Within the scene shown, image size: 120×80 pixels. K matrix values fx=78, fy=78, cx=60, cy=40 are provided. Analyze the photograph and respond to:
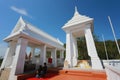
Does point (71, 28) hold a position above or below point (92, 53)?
above

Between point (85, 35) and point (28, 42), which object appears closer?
point (85, 35)

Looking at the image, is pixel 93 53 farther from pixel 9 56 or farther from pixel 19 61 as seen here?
pixel 9 56

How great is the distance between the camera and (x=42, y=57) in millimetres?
9148

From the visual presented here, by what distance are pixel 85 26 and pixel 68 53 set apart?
345cm

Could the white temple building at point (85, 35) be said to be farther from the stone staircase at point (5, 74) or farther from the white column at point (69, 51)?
the stone staircase at point (5, 74)

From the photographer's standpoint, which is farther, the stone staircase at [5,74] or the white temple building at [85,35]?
the white temple building at [85,35]

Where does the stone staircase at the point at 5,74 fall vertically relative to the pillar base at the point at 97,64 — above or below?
below

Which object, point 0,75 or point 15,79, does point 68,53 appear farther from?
point 0,75

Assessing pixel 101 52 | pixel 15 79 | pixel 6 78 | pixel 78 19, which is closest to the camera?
pixel 15 79

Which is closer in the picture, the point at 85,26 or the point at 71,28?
the point at 85,26

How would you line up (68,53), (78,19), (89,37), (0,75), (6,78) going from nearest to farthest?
(6,78) < (0,75) < (89,37) < (68,53) < (78,19)

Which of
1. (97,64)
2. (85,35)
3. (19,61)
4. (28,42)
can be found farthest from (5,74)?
(85,35)

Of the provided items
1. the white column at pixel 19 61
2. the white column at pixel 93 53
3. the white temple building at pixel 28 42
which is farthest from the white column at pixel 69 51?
the white column at pixel 19 61

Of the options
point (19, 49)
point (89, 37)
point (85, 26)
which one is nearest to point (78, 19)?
point (85, 26)
